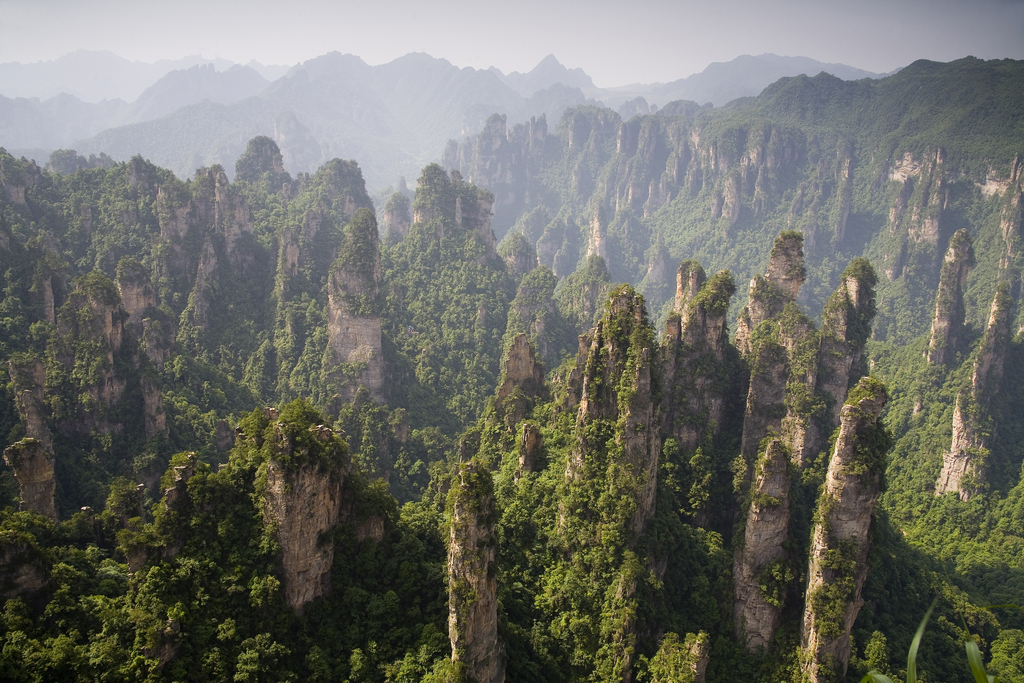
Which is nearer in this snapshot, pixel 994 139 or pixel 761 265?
pixel 994 139

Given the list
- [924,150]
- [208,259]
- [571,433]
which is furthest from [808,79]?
[571,433]

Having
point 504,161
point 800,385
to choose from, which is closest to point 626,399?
point 800,385

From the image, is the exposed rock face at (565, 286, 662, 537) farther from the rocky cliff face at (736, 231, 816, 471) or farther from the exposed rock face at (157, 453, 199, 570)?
the exposed rock face at (157, 453, 199, 570)

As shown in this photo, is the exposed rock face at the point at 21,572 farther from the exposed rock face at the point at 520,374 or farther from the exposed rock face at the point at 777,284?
the exposed rock face at the point at 777,284

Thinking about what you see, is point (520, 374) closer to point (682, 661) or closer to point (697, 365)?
point (697, 365)

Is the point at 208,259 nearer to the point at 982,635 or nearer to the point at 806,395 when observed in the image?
the point at 806,395

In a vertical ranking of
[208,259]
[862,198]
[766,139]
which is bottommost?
[208,259]

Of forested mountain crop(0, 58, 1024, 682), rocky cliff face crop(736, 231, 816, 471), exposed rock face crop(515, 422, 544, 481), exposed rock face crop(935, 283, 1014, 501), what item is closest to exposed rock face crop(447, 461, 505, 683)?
forested mountain crop(0, 58, 1024, 682)
